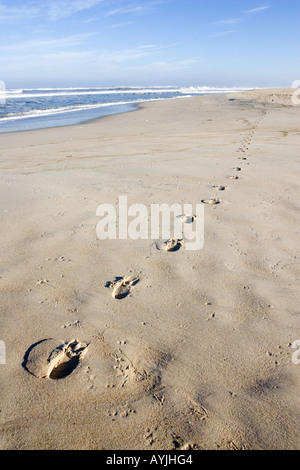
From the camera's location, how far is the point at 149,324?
185 centimetres

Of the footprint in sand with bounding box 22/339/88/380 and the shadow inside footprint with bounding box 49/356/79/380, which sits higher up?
the footprint in sand with bounding box 22/339/88/380

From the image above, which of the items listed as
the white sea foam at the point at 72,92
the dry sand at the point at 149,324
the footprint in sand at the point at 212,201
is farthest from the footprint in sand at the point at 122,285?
the white sea foam at the point at 72,92

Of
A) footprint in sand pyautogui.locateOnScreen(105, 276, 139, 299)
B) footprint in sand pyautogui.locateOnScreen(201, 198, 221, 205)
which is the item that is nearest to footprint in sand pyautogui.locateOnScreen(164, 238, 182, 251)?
footprint in sand pyautogui.locateOnScreen(105, 276, 139, 299)

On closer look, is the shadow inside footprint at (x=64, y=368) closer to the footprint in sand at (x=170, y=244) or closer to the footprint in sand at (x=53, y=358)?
the footprint in sand at (x=53, y=358)

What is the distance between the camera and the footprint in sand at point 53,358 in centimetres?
158

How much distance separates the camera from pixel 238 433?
1.30m

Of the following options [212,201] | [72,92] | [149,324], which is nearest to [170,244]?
[149,324]

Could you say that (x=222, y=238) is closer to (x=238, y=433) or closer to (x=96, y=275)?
(x=96, y=275)

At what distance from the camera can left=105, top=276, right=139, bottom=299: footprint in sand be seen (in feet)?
6.90

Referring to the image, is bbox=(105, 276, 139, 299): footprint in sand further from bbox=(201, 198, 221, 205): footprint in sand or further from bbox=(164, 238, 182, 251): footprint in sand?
bbox=(201, 198, 221, 205): footprint in sand

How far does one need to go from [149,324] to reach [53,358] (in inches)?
21.4

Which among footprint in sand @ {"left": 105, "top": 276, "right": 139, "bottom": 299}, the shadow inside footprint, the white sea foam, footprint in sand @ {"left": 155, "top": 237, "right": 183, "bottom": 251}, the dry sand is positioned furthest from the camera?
the white sea foam

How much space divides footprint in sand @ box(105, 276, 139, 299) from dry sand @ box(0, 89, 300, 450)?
13 millimetres

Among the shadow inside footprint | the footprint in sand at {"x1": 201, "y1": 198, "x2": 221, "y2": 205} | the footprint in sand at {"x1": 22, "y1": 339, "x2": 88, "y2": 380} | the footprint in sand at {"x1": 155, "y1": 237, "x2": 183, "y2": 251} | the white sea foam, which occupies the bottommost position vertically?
the shadow inside footprint
